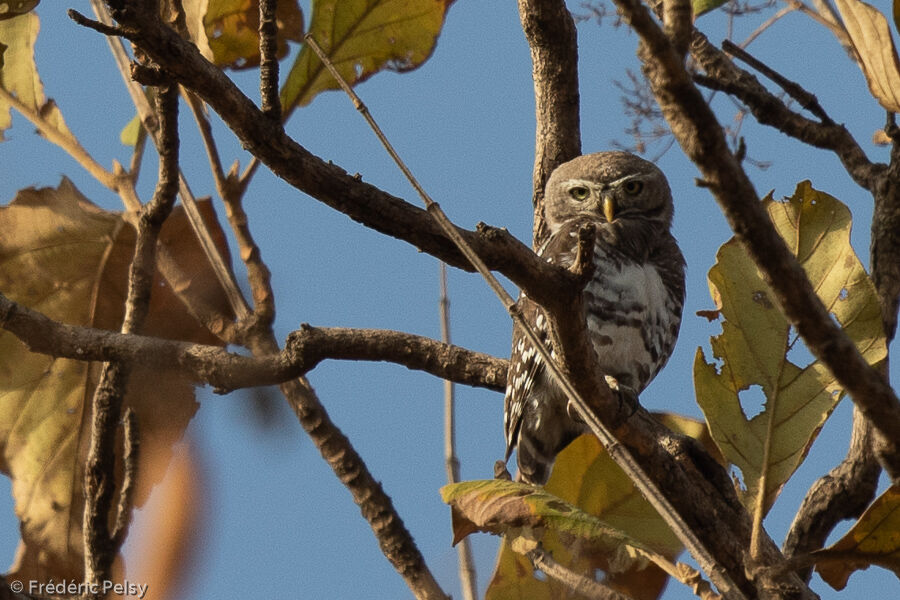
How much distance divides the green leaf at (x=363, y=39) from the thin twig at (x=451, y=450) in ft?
2.08

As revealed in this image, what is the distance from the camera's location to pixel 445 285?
2.90 metres

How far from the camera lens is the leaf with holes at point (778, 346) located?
213 centimetres

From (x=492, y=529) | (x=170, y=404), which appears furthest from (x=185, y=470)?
(x=492, y=529)

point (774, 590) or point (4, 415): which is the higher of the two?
point (4, 415)

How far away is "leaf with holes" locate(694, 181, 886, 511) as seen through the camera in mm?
2131

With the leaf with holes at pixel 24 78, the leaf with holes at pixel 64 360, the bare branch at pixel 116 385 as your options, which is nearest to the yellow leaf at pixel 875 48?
the bare branch at pixel 116 385

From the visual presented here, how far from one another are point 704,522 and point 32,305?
2111mm

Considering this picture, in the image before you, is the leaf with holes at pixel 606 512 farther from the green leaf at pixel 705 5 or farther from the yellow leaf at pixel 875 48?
the green leaf at pixel 705 5

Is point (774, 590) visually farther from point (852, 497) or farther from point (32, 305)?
point (32, 305)

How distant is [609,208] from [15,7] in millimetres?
2324

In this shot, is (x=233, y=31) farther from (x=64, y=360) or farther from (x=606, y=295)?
(x=606, y=295)

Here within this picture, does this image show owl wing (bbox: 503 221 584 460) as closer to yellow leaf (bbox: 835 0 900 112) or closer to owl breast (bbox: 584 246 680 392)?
owl breast (bbox: 584 246 680 392)

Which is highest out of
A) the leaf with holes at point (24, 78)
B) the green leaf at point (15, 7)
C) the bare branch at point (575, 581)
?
the leaf with holes at point (24, 78)

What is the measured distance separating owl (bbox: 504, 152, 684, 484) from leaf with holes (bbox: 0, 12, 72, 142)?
153 cm
